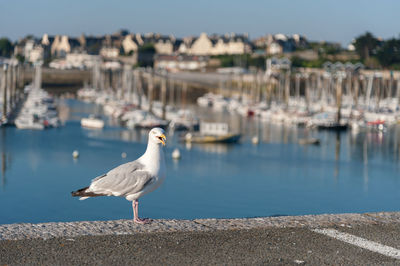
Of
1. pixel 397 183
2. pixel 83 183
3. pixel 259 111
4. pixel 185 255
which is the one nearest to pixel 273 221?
pixel 185 255

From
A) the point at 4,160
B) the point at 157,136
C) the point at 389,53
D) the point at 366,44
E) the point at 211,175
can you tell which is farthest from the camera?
the point at 366,44

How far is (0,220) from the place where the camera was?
102ft

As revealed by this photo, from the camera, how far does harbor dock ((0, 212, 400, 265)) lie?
9.30 m

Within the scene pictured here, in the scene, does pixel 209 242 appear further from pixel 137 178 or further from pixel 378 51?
pixel 378 51

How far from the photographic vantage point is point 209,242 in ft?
33.6

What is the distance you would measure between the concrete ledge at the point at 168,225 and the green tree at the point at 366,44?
182159mm

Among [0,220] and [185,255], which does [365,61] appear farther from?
[185,255]

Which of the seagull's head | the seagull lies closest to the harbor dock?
the seagull

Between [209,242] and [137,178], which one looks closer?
[209,242]

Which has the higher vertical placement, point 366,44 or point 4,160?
point 366,44

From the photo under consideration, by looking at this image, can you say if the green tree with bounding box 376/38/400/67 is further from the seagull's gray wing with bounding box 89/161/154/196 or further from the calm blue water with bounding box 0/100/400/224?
the seagull's gray wing with bounding box 89/161/154/196

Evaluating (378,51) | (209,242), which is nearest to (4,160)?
(209,242)

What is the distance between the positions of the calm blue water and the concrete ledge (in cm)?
2070

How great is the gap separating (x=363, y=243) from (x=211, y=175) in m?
38.3
